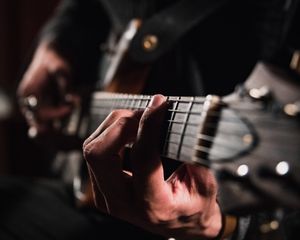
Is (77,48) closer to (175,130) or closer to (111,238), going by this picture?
(111,238)

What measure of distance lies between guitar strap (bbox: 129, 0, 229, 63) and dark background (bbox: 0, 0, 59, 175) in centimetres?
91

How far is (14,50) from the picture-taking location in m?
1.48

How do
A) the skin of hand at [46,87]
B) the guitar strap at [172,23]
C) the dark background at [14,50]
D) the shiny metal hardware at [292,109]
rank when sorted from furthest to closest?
the dark background at [14,50], the skin of hand at [46,87], the guitar strap at [172,23], the shiny metal hardware at [292,109]

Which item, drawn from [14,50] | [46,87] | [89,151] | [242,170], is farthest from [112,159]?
[14,50]

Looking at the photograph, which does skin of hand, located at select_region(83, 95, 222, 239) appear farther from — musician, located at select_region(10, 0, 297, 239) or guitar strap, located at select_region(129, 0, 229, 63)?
guitar strap, located at select_region(129, 0, 229, 63)

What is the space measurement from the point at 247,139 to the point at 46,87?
65cm

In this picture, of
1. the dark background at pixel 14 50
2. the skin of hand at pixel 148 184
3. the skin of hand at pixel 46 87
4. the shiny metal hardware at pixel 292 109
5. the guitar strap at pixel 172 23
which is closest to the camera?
the shiny metal hardware at pixel 292 109

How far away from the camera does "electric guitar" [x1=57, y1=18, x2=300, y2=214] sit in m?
0.27

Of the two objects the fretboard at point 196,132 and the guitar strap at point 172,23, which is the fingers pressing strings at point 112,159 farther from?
the guitar strap at point 172,23

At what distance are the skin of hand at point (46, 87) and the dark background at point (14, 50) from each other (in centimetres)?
49

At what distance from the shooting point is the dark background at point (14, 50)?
1382mm

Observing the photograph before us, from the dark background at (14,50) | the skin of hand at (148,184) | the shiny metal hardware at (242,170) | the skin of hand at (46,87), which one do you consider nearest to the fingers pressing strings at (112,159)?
the skin of hand at (148,184)

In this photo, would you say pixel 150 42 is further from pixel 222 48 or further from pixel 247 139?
pixel 247 139

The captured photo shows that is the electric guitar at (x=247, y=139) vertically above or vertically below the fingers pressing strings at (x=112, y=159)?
above
